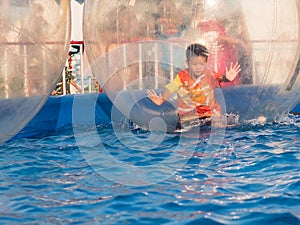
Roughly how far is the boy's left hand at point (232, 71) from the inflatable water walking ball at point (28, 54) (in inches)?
57.3

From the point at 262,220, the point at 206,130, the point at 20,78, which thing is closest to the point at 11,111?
the point at 20,78

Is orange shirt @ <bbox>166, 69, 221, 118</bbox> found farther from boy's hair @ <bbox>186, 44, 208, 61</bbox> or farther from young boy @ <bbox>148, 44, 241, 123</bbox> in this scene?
boy's hair @ <bbox>186, 44, 208, 61</bbox>

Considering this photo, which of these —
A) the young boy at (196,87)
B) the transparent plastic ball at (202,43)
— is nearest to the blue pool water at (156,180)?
the young boy at (196,87)

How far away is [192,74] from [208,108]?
1.20ft

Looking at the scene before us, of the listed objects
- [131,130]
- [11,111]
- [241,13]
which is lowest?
[131,130]

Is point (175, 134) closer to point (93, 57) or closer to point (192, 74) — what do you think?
point (192, 74)

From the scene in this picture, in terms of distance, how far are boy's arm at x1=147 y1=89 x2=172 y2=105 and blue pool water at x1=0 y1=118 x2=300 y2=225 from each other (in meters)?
0.34

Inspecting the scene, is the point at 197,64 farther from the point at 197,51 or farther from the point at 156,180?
the point at 156,180

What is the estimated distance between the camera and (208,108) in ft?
18.9

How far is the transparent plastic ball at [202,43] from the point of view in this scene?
5.44 metres

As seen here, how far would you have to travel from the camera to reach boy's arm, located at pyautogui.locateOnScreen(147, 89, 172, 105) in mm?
5699

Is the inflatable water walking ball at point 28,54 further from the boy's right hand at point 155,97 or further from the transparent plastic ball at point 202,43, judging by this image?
the boy's right hand at point 155,97

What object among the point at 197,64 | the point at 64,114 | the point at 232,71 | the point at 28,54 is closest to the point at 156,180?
the point at 28,54

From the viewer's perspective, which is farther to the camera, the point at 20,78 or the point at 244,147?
the point at 244,147
